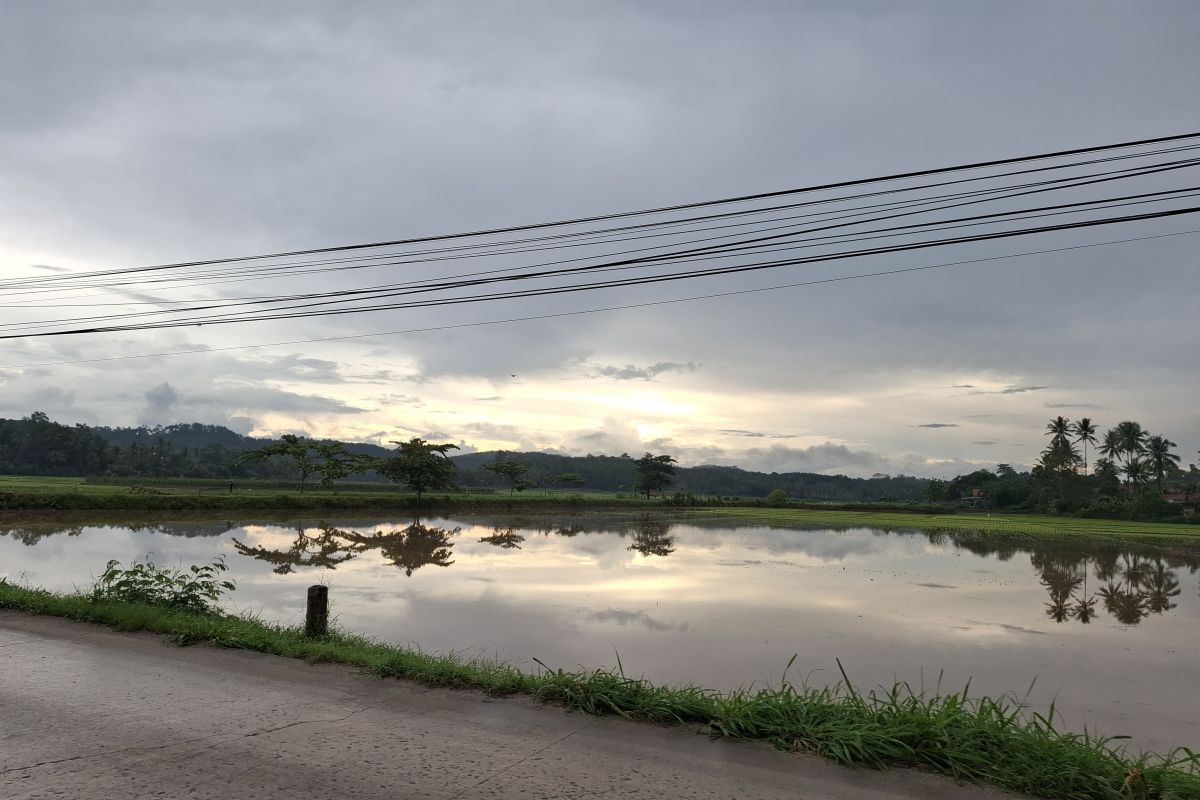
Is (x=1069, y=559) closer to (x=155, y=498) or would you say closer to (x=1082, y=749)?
(x=1082, y=749)

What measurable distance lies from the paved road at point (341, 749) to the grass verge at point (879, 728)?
0.59 feet

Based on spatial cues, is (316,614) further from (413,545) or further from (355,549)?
(413,545)

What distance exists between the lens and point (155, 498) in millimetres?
29906

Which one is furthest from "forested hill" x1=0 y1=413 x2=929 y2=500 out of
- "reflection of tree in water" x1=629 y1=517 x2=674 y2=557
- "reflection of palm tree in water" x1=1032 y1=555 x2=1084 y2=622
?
"reflection of palm tree in water" x1=1032 y1=555 x2=1084 y2=622

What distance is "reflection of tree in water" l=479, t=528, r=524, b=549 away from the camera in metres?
23.4

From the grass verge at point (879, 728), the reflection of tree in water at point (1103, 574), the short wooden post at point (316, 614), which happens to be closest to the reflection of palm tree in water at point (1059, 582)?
the reflection of tree in water at point (1103, 574)

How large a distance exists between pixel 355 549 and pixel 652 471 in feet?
165

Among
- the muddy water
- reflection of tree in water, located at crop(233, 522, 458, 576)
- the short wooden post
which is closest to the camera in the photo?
the short wooden post

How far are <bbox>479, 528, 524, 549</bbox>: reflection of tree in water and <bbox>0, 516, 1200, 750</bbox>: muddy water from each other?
0.50 ft

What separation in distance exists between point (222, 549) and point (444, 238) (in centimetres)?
1362

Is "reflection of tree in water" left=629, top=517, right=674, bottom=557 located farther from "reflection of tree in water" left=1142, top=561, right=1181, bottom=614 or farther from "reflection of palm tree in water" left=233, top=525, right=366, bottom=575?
"reflection of tree in water" left=1142, top=561, right=1181, bottom=614

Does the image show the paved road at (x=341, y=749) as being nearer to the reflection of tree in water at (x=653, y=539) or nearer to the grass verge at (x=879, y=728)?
the grass verge at (x=879, y=728)

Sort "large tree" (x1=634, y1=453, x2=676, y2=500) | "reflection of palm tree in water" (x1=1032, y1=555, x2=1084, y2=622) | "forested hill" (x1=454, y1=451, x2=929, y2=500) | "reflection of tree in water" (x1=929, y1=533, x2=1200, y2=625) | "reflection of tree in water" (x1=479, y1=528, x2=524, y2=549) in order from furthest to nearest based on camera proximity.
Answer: "forested hill" (x1=454, y1=451, x2=929, y2=500)
"large tree" (x1=634, y1=453, x2=676, y2=500)
"reflection of tree in water" (x1=479, y1=528, x2=524, y2=549)
"reflection of tree in water" (x1=929, y1=533, x2=1200, y2=625)
"reflection of palm tree in water" (x1=1032, y1=555, x2=1084, y2=622)

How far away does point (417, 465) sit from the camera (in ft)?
139
